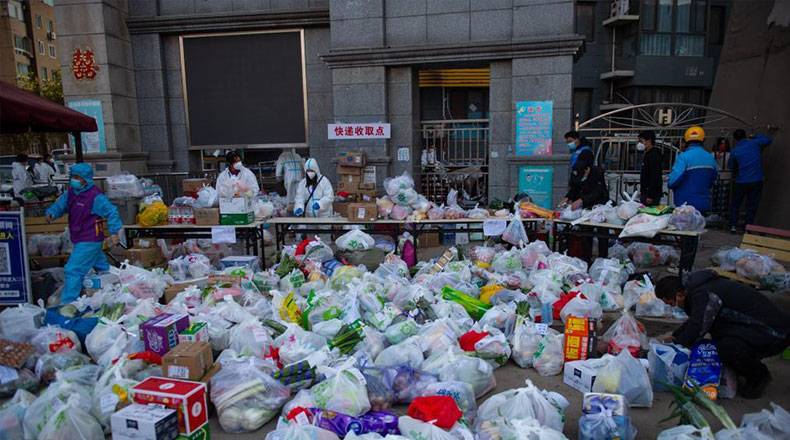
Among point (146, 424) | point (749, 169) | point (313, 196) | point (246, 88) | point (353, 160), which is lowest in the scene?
point (146, 424)

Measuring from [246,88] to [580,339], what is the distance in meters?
9.30

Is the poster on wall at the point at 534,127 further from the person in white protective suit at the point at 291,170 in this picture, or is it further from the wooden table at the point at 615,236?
the person in white protective suit at the point at 291,170

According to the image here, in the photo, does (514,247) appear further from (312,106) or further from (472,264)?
(312,106)

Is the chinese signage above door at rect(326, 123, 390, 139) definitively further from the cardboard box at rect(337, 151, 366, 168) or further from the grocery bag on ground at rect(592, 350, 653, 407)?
the grocery bag on ground at rect(592, 350, 653, 407)

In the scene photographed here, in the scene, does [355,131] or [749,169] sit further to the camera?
[355,131]

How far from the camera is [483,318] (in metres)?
4.74

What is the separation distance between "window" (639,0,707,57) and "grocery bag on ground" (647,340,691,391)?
1726 cm

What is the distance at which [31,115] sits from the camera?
6184 mm

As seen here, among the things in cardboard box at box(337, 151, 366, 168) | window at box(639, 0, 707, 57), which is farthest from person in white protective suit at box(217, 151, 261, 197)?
window at box(639, 0, 707, 57)

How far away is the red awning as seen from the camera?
235 inches

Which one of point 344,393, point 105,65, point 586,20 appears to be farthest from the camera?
point 586,20

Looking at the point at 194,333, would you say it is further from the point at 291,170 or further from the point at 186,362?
the point at 291,170

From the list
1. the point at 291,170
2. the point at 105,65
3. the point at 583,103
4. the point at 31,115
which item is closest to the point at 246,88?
the point at 291,170

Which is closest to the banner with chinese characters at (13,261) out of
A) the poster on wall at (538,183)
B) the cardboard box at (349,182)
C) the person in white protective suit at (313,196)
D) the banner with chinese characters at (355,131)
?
the person in white protective suit at (313,196)
